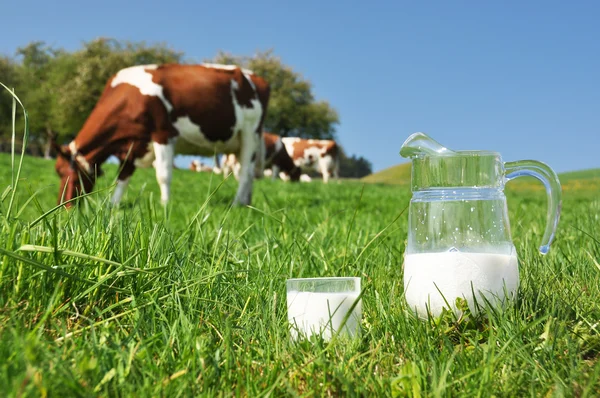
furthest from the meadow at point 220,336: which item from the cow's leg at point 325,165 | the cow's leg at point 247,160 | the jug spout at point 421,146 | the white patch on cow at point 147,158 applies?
the cow's leg at point 325,165

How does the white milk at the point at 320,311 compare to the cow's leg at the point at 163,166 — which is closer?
the white milk at the point at 320,311

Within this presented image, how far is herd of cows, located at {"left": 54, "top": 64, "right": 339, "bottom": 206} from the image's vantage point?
8.34 m

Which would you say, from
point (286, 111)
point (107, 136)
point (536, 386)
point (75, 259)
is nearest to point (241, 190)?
point (107, 136)

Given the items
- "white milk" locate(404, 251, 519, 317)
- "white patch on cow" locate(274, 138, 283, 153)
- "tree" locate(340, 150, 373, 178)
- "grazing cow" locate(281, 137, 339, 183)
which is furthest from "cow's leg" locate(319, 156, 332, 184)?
"tree" locate(340, 150, 373, 178)

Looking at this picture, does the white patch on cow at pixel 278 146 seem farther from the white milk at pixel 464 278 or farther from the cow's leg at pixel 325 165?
the white milk at pixel 464 278

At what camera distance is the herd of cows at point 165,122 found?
8336 mm

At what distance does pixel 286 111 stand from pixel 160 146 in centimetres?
3749

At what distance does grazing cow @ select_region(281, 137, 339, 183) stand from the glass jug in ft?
93.8

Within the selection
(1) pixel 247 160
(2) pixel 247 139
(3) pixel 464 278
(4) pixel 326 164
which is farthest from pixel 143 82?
(4) pixel 326 164

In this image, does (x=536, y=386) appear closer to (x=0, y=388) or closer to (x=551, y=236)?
(x=551, y=236)

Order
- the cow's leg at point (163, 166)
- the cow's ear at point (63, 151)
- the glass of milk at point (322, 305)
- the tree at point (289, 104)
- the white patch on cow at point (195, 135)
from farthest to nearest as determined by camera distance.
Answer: the tree at point (289, 104) < the white patch on cow at point (195, 135) < the cow's ear at point (63, 151) < the cow's leg at point (163, 166) < the glass of milk at point (322, 305)

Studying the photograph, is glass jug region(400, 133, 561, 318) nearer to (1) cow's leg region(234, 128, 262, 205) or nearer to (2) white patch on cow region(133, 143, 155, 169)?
(2) white patch on cow region(133, 143, 155, 169)

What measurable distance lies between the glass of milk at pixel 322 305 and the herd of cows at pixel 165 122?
6.06 meters

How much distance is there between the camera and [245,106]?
30.6 feet
